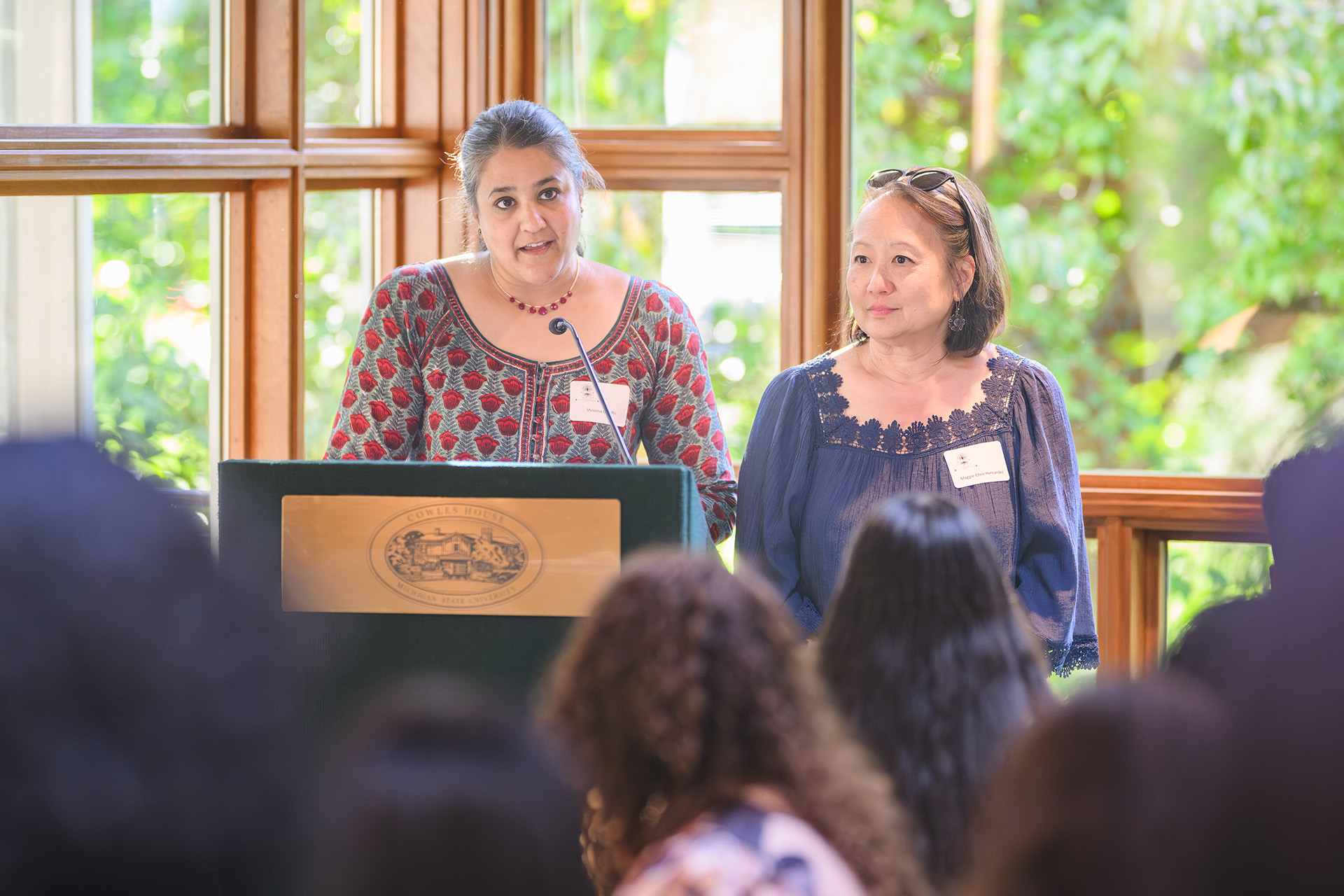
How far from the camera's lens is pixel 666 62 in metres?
3.49

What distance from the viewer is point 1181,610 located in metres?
3.25

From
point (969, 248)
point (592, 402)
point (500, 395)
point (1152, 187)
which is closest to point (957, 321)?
point (969, 248)

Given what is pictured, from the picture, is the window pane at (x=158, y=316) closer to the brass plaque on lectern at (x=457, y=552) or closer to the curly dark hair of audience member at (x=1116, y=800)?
the brass plaque on lectern at (x=457, y=552)

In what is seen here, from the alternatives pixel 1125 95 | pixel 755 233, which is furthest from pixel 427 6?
pixel 1125 95

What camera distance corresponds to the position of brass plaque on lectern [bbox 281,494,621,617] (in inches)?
50.4

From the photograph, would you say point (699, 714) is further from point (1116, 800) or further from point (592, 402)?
point (592, 402)

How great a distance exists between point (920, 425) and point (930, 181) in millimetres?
454

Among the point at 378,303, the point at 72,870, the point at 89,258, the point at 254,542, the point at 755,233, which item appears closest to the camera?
the point at 72,870

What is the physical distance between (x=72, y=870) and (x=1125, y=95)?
340 centimetres

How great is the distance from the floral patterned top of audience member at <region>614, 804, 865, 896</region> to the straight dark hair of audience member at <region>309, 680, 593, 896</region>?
0.51 ft

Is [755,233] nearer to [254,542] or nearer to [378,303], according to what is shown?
[378,303]

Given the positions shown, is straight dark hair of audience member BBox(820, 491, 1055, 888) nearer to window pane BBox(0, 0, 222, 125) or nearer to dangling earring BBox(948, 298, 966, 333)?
dangling earring BBox(948, 298, 966, 333)

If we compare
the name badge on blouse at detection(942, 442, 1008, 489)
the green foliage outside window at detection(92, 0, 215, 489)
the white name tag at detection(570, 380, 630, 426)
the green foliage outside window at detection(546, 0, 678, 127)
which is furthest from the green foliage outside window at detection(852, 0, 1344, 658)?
the green foliage outside window at detection(92, 0, 215, 489)

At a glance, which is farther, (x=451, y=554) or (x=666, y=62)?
(x=666, y=62)
